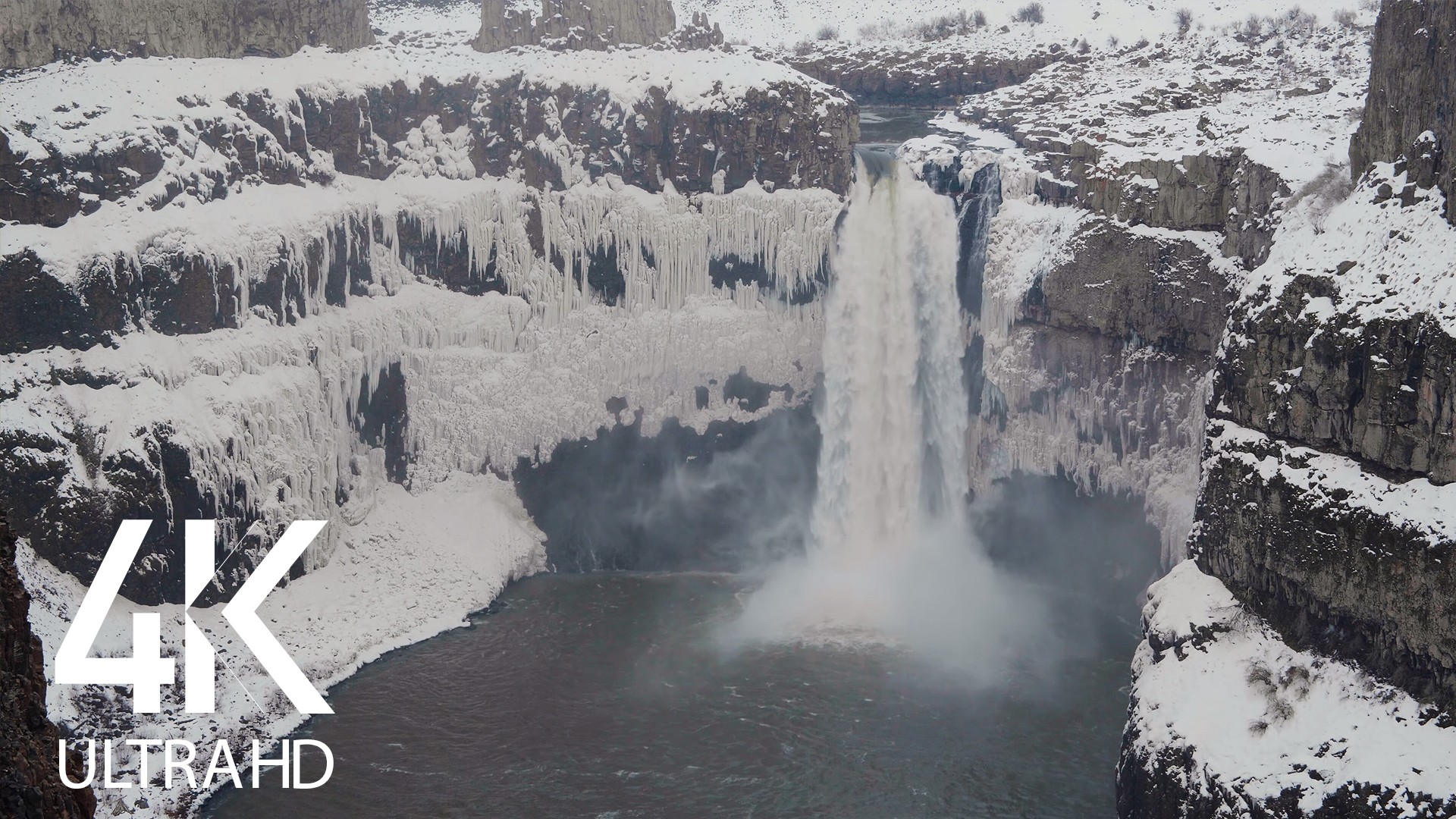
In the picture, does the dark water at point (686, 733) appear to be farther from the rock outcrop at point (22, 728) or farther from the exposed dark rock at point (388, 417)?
the rock outcrop at point (22, 728)

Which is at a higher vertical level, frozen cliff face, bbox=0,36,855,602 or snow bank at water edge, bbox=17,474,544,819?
frozen cliff face, bbox=0,36,855,602

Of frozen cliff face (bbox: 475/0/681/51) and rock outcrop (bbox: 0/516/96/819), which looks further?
frozen cliff face (bbox: 475/0/681/51)

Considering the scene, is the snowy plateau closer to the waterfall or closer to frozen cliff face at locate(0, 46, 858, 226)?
frozen cliff face at locate(0, 46, 858, 226)

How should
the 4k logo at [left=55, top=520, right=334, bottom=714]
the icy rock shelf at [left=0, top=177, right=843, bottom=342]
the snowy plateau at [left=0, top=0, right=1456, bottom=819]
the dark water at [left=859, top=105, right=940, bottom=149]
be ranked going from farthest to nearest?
the dark water at [left=859, top=105, right=940, bottom=149], the icy rock shelf at [left=0, top=177, right=843, bottom=342], the 4k logo at [left=55, top=520, right=334, bottom=714], the snowy plateau at [left=0, top=0, right=1456, bottom=819]

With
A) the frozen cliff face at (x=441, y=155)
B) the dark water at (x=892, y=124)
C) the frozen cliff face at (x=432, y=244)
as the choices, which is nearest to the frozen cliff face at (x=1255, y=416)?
the dark water at (x=892, y=124)

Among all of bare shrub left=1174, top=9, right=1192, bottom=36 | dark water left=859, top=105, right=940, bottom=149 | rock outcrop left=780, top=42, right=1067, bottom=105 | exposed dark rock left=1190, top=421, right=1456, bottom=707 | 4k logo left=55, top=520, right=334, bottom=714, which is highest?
bare shrub left=1174, top=9, right=1192, bottom=36

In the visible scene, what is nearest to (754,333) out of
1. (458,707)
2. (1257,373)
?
(458,707)

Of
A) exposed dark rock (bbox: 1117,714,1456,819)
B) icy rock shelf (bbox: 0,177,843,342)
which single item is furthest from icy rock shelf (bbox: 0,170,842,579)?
exposed dark rock (bbox: 1117,714,1456,819)
